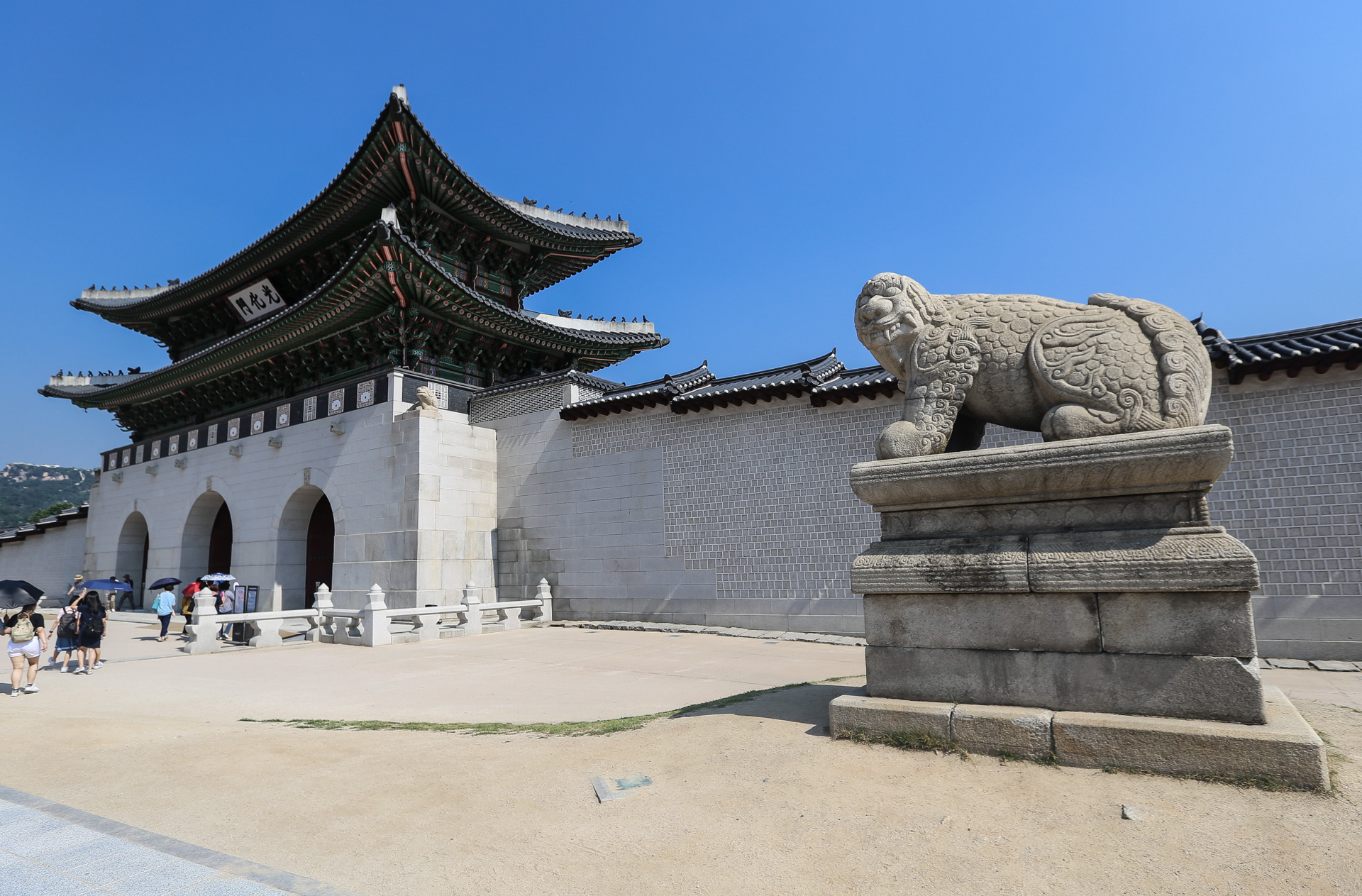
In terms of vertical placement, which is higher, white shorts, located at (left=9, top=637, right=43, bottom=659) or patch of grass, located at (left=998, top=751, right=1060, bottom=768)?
patch of grass, located at (left=998, top=751, right=1060, bottom=768)

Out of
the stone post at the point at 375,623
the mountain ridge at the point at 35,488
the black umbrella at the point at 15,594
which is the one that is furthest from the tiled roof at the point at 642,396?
the mountain ridge at the point at 35,488

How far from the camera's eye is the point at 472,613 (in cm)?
1341

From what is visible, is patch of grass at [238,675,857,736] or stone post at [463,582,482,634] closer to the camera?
patch of grass at [238,675,857,736]

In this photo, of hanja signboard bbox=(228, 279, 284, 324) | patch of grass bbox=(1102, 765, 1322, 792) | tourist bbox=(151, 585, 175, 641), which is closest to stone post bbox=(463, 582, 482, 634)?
tourist bbox=(151, 585, 175, 641)

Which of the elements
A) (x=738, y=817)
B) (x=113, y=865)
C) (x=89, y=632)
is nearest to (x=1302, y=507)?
(x=738, y=817)

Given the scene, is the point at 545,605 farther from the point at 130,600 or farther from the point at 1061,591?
the point at 130,600

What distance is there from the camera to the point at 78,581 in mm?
18500

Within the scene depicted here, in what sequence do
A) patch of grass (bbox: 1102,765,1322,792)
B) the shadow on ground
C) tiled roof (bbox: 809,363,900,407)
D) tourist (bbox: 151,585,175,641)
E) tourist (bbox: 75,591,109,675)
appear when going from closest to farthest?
1. patch of grass (bbox: 1102,765,1322,792)
2. the shadow on ground
3. tourist (bbox: 75,591,109,675)
4. tiled roof (bbox: 809,363,900,407)
5. tourist (bbox: 151,585,175,641)

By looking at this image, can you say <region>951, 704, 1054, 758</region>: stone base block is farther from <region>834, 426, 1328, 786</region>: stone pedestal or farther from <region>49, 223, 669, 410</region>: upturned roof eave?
<region>49, 223, 669, 410</region>: upturned roof eave

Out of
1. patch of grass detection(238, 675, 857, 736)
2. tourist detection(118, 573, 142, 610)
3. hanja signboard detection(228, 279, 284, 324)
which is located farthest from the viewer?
tourist detection(118, 573, 142, 610)

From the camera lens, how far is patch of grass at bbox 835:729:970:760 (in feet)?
11.5

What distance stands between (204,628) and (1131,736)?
13.5 m

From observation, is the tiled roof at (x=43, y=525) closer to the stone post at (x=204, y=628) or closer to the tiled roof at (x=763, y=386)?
the stone post at (x=204, y=628)

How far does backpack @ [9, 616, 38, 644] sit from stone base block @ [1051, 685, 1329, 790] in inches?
419
